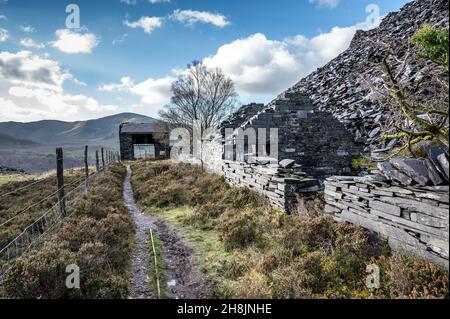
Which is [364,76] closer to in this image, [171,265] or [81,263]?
[171,265]

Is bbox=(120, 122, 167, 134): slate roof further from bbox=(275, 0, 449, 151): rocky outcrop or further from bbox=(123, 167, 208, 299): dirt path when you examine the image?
bbox=(123, 167, 208, 299): dirt path

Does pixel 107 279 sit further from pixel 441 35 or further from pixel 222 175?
pixel 222 175

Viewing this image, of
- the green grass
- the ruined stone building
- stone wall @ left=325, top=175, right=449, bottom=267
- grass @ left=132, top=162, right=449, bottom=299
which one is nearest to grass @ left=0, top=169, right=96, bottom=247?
the green grass

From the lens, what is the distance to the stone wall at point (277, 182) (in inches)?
346

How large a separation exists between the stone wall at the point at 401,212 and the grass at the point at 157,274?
4218 mm

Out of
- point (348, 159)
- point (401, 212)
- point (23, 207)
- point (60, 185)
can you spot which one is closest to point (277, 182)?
point (401, 212)

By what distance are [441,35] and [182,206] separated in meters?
10.0

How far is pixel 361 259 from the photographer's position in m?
5.43

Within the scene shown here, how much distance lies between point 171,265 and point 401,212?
4786 mm

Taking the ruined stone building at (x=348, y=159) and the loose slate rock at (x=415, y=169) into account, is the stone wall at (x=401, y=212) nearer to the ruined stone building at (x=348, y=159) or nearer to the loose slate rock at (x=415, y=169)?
the ruined stone building at (x=348, y=159)

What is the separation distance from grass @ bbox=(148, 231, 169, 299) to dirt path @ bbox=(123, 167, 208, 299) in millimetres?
82

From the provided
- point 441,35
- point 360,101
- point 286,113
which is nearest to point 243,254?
point 441,35

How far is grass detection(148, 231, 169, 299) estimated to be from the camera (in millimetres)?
5438

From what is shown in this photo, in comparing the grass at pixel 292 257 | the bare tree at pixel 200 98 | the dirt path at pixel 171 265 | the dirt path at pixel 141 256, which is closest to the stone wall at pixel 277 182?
the grass at pixel 292 257
